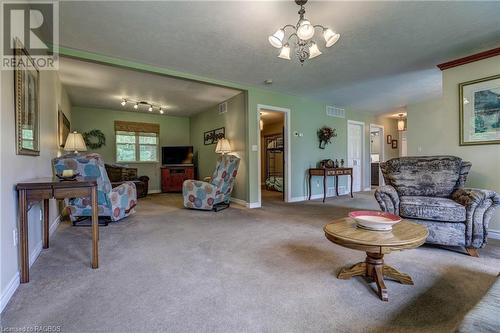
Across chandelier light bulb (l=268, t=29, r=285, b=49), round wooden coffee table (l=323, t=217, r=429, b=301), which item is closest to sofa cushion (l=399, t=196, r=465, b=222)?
round wooden coffee table (l=323, t=217, r=429, b=301)

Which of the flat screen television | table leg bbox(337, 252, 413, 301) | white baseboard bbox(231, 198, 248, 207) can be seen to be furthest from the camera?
the flat screen television

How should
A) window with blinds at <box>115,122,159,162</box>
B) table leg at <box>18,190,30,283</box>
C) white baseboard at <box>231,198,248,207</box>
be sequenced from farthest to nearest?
window with blinds at <box>115,122,159,162</box> < white baseboard at <box>231,198,248,207</box> < table leg at <box>18,190,30,283</box>

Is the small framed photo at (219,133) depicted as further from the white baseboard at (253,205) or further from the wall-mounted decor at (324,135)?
the wall-mounted decor at (324,135)

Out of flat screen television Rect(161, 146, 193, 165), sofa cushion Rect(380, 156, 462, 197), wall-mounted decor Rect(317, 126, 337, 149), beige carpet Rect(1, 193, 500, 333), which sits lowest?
beige carpet Rect(1, 193, 500, 333)

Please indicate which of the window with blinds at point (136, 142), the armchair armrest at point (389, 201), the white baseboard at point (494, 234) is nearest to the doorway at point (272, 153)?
the window with blinds at point (136, 142)

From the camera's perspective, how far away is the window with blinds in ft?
22.5

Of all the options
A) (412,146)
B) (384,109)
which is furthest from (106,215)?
(384,109)

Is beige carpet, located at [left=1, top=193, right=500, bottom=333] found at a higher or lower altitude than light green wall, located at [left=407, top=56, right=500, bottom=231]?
lower

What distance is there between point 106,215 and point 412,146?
5.53 metres

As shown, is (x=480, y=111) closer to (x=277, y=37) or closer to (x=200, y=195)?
(x=277, y=37)

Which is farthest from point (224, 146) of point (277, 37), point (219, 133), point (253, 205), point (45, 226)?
point (45, 226)

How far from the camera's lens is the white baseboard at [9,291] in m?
1.50

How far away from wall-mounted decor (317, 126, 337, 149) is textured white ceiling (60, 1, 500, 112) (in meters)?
1.82

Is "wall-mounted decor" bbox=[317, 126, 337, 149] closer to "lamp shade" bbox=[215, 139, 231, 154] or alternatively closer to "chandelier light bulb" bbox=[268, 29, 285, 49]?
"lamp shade" bbox=[215, 139, 231, 154]
